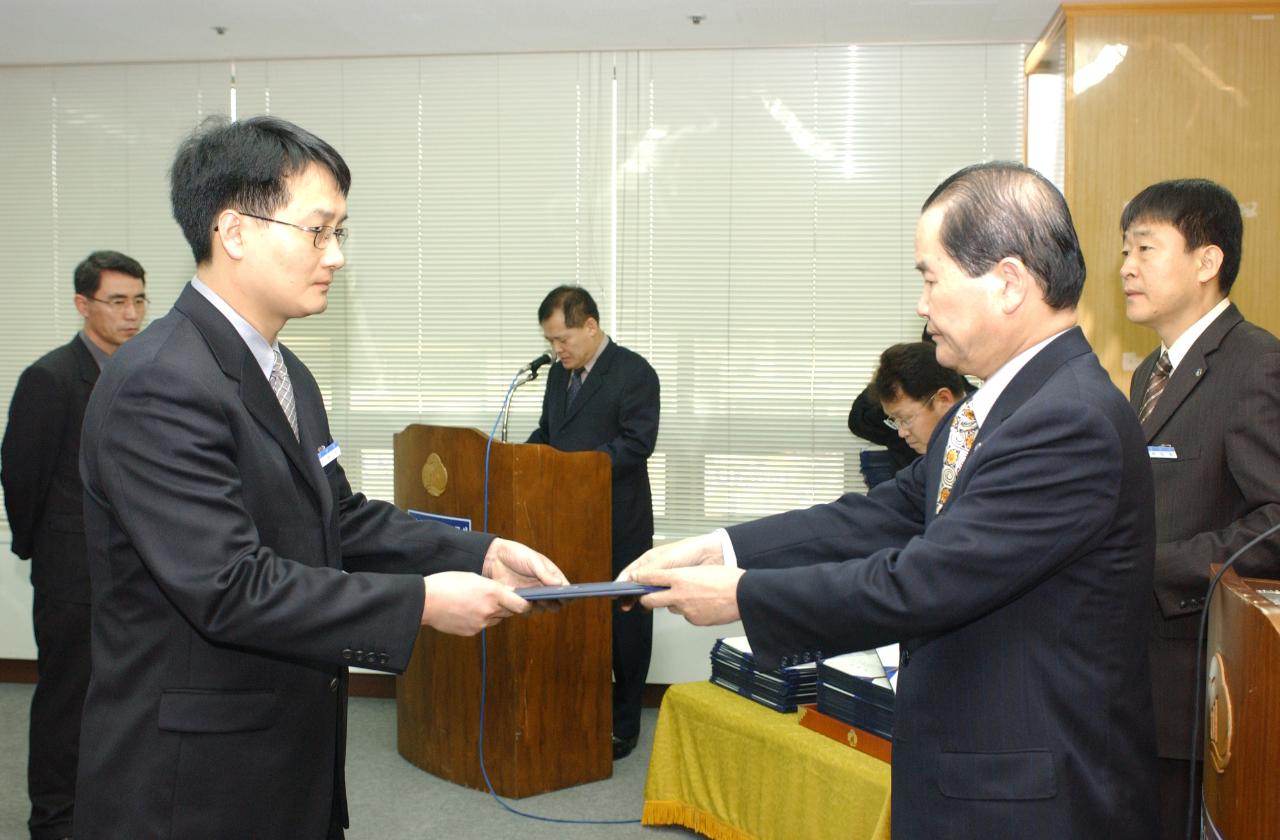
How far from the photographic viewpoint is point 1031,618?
1604 millimetres

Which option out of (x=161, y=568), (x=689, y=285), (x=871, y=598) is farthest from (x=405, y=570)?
(x=689, y=285)

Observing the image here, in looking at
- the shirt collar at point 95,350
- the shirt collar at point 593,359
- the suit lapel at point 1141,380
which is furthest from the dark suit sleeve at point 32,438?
the suit lapel at point 1141,380

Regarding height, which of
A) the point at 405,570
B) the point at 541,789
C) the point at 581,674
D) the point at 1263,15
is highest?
the point at 1263,15

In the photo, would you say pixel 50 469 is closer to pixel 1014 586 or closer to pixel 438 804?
pixel 438 804

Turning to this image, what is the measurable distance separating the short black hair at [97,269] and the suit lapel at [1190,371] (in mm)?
3232

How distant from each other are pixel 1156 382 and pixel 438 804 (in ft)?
9.37

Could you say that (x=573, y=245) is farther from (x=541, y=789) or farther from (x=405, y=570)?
(x=405, y=570)

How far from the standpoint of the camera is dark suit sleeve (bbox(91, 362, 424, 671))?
160 cm

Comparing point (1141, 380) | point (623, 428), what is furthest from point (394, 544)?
point (623, 428)

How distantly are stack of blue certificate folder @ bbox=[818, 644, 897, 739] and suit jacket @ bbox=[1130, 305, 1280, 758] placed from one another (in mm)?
591

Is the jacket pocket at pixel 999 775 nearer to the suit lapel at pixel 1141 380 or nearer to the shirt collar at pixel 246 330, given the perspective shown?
the shirt collar at pixel 246 330

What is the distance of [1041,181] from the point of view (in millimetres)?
1676

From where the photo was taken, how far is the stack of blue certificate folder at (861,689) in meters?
2.68

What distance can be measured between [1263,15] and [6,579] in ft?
20.3
